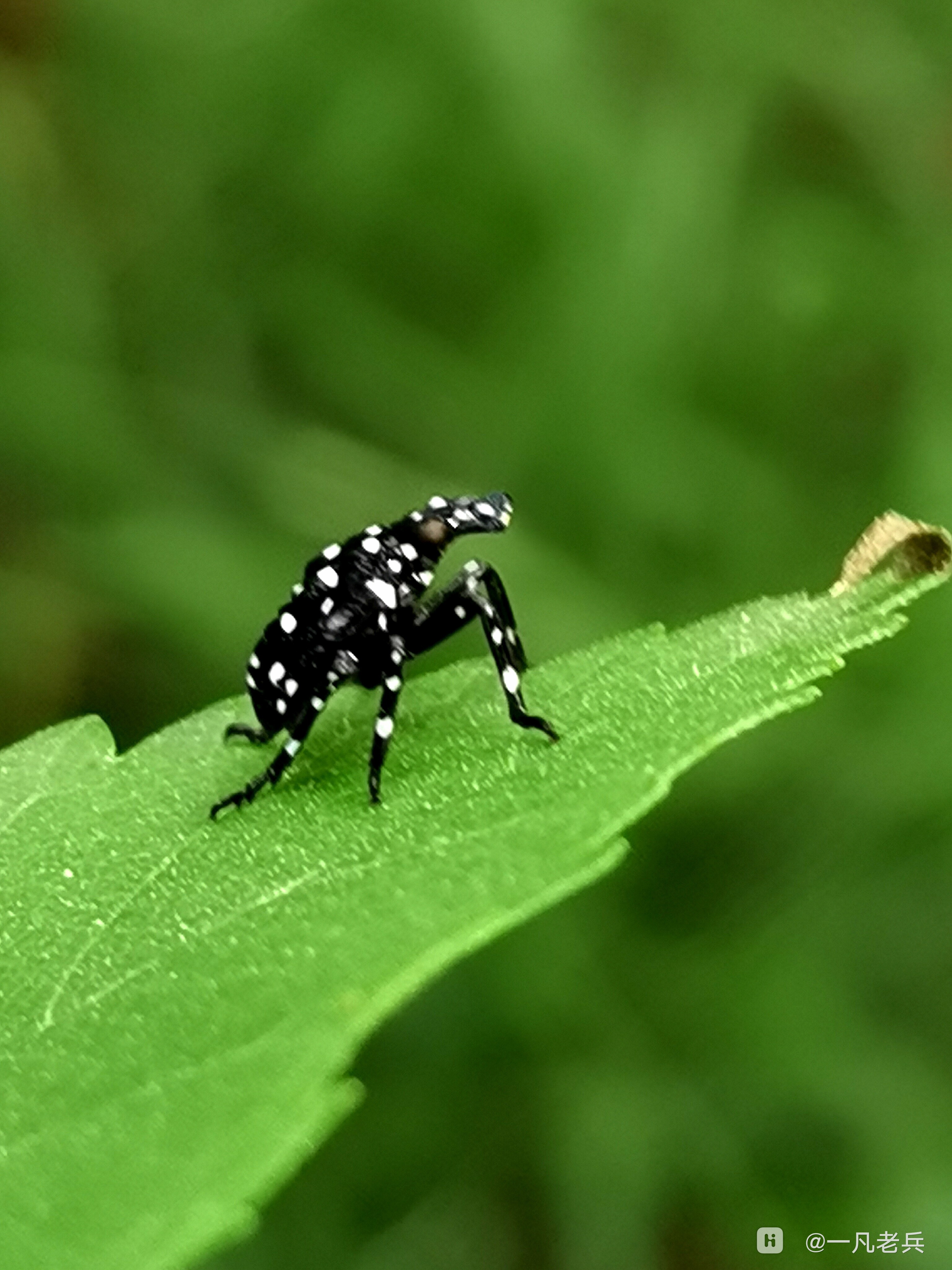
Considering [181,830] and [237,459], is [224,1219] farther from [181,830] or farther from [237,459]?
[237,459]

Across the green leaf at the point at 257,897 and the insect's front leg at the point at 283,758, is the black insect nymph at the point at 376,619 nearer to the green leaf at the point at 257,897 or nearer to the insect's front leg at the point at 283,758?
the insect's front leg at the point at 283,758

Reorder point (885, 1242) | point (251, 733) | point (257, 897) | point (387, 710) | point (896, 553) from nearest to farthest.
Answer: point (257, 897)
point (896, 553)
point (387, 710)
point (251, 733)
point (885, 1242)

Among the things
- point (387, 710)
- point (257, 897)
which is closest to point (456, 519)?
point (387, 710)

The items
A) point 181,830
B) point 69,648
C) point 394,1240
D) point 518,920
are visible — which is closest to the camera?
point 518,920

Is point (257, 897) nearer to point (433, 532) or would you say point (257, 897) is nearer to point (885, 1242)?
point (433, 532)

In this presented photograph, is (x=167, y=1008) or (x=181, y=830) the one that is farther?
(x=181, y=830)

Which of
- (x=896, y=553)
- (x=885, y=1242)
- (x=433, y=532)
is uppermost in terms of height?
(x=896, y=553)

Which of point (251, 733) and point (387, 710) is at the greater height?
point (387, 710)

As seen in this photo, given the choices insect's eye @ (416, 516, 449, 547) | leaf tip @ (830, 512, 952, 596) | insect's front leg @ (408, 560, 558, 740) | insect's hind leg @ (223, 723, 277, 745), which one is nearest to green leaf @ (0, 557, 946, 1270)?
leaf tip @ (830, 512, 952, 596)

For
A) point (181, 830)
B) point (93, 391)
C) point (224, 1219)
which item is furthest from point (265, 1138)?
point (93, 391)
